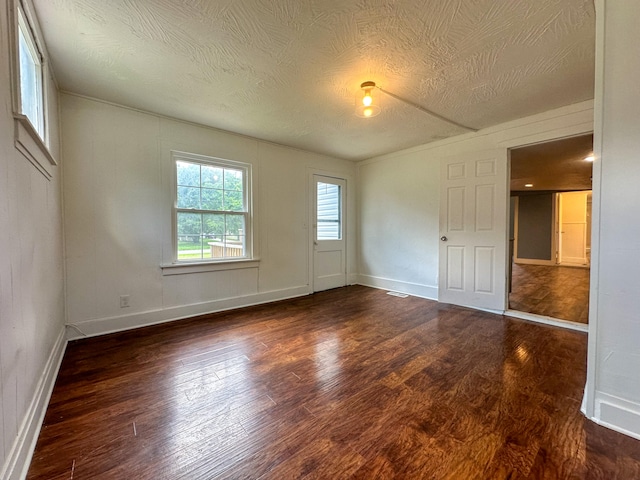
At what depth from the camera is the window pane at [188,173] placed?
10.8ft

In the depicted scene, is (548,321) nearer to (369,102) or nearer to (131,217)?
(369,102)

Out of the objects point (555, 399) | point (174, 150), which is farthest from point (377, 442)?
point (174, 150)

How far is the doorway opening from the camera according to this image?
3.63 metres

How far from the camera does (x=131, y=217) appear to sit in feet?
9.66

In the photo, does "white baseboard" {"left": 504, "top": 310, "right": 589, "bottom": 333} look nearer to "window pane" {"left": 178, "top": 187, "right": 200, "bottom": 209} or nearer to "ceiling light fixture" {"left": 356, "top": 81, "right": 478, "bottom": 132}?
"ceiling light fixture" {"left": 356, "top": 81, "right": 478, "bottom": 132}

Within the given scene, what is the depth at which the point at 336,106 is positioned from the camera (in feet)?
9.41

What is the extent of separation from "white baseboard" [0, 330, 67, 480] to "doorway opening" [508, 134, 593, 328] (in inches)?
173

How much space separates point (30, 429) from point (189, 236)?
7.45 ft

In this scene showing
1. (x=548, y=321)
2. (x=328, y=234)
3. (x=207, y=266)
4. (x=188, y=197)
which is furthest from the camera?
(x=328, y=234)

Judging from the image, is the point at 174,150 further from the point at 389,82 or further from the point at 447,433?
the point at 447,433

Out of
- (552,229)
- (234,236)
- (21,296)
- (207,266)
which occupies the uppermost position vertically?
(552,229)

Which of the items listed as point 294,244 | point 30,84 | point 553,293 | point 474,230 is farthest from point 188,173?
point 553,293

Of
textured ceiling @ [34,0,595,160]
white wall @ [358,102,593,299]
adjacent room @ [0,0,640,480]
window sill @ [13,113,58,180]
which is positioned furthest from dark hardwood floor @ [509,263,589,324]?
window sill @ [13,113,58,180]

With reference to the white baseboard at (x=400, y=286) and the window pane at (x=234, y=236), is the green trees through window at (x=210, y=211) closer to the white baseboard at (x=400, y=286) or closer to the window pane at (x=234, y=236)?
the window pane at (x=234, y=236)
